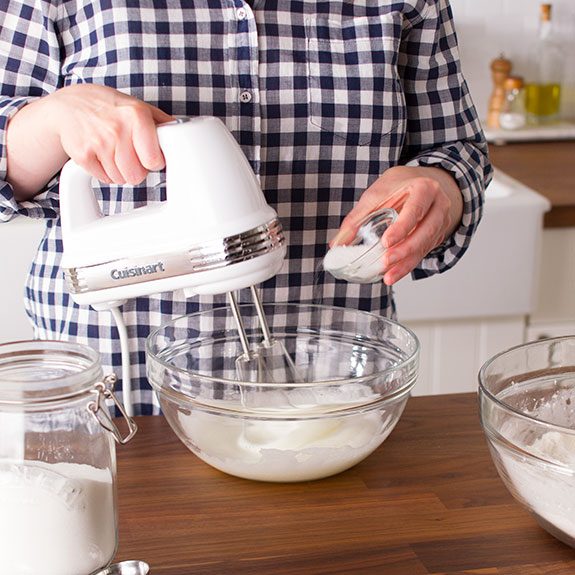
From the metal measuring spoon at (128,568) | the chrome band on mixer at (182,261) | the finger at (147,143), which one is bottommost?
the metal measuring spoon at (128,568)

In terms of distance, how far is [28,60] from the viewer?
1.05 m

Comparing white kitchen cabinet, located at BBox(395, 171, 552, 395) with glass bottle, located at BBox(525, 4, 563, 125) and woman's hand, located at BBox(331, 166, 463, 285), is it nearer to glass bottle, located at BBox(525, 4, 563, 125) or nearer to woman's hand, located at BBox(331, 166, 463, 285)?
glass bottle, located at BBox(525, 4, 563, 125)

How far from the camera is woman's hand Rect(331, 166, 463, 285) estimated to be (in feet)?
3.13

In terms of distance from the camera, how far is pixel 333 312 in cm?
96

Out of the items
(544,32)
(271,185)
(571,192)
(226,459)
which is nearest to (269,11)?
(271,185)

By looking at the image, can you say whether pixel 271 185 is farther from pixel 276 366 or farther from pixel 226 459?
pixel 226 459

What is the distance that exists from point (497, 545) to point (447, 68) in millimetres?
621

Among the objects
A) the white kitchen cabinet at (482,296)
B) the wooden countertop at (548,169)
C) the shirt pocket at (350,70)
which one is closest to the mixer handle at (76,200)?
the shirt pocket at (350,70)

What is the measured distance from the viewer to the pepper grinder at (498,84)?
92.8 inches

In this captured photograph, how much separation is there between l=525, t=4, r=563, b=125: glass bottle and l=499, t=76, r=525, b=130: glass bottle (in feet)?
0.13

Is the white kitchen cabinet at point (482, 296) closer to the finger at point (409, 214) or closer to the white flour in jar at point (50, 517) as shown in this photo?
the finger at point (409, 214)

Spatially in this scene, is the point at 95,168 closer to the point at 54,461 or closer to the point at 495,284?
the point at 54,461

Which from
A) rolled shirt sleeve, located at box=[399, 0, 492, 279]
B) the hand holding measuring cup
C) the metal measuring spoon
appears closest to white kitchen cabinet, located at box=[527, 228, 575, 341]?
rolled shirt sleeve, located at box=[399, 0, 492, 279]

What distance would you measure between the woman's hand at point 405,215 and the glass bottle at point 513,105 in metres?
1.36
